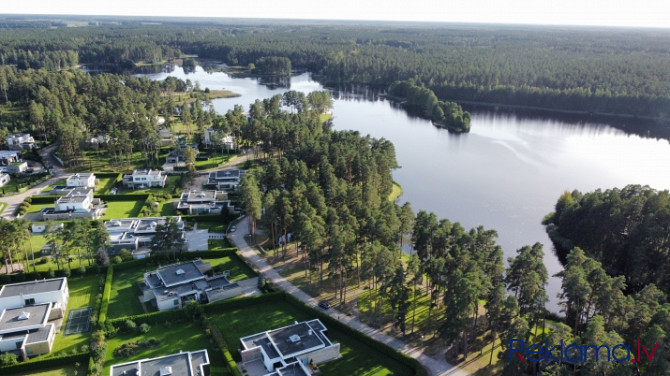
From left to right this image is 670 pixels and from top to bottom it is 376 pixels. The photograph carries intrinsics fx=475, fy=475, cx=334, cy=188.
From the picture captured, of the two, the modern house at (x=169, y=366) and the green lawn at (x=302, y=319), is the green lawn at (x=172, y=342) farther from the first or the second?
the green lawn at (x=302, y=319)

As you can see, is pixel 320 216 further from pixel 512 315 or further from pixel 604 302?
pixel 604 302

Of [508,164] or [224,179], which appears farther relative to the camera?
[508,164]

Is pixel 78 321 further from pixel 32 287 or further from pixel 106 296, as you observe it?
pixel 32 287

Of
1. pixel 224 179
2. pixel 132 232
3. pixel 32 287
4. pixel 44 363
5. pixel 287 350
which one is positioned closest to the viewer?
pixel 44 363

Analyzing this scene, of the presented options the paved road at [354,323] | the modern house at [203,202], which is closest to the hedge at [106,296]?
the paved road at [354,323]

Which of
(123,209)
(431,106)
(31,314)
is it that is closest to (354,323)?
(31,314)

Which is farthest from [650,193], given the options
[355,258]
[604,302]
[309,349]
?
[309,349]
